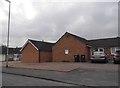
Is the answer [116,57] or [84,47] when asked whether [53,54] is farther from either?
[116,57]

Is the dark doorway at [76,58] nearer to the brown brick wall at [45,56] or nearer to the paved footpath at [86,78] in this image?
the brown brick wall at [45,56]

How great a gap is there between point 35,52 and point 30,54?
5.45 ft

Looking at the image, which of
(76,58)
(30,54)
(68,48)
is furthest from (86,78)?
(30,54)

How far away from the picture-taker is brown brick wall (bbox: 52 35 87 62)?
36172 millimetres

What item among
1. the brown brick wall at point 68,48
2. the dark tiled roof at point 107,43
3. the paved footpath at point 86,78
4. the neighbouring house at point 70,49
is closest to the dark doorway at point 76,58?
the neighbouring house at point 70,49

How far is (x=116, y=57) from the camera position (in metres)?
26.2

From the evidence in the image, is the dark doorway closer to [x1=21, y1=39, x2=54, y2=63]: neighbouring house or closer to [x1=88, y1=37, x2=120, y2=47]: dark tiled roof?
[x1=88, y1=37, x2=120, y2=47]: dark tiled roof

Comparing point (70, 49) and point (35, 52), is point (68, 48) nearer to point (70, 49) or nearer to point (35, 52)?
point (70, 49)

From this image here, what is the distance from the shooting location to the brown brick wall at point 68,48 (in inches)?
1424

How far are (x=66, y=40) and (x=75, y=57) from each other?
13.9 ft

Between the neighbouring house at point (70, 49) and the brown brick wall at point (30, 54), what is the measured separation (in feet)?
11.6

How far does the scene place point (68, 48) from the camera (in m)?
37.6

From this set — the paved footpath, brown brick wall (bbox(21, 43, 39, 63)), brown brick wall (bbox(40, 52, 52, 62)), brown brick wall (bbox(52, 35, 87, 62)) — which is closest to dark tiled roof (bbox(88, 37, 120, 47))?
brown brick wall (bbox(52, 35, 87, 62))

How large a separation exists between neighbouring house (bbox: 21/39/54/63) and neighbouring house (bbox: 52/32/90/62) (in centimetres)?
180
